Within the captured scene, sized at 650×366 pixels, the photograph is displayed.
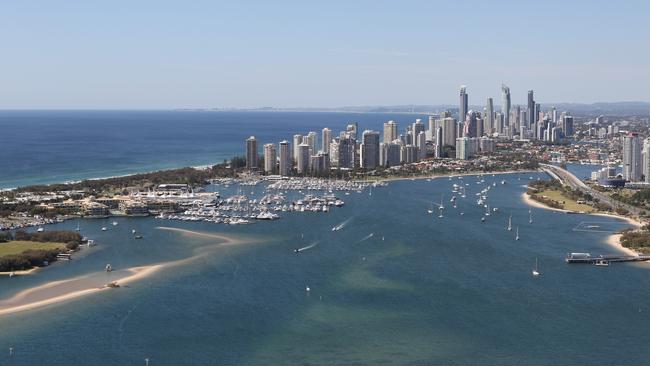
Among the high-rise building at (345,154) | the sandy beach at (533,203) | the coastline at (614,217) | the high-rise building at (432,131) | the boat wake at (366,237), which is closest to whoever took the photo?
the coastline at (614,217)

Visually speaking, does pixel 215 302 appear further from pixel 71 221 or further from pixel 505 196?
pixel 505 196

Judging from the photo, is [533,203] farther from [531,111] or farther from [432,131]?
[531,111]

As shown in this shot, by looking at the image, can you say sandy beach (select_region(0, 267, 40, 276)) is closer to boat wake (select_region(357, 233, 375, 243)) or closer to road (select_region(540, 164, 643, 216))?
boat wake (select_region(357, 233, 375, 243))

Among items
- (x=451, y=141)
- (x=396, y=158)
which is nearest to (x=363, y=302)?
(x=396, y=158)

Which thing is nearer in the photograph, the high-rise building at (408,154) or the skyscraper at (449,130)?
the high-rise building at (408,154)

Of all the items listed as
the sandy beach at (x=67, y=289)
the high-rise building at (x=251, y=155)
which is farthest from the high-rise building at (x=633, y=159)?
the sandy beach at (x=67, y=289)

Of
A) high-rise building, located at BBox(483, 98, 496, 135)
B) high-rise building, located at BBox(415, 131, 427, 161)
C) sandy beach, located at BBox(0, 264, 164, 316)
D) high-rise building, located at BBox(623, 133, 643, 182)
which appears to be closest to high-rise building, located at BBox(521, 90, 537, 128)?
high-rise building, located at BBox(483, 98, 496, 135)

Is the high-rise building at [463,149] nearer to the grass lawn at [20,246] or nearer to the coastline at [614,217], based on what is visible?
the coastline at [614,217]

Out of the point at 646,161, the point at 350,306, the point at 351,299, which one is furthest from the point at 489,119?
the point at 350,306
